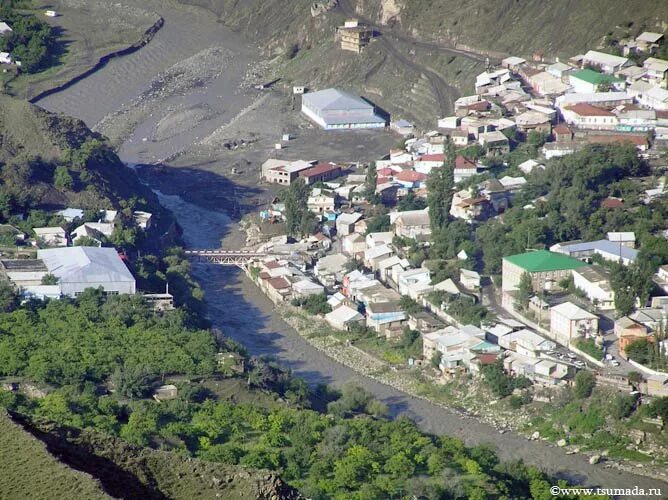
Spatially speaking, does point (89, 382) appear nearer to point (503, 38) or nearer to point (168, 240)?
point (168, 240)

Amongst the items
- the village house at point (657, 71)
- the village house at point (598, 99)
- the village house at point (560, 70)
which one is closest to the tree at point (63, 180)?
the village house at point (598, 99)

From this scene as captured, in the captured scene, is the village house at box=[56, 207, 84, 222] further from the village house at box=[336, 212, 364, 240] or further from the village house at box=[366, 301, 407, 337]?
the village house at box=[366, 301, 407, 337]

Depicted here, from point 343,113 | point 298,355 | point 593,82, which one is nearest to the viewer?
point 298,355

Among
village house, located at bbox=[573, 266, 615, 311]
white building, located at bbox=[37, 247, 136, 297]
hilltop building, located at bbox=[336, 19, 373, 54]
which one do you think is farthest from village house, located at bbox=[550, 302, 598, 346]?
hilltop building, located at bbox=[336, 19, 373, 54]

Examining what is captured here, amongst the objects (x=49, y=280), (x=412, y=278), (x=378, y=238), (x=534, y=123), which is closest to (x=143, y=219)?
(x=378, y=238)

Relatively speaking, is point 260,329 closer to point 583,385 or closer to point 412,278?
point 412,278

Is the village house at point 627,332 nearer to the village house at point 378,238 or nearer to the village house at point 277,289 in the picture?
the village house at point 378,238
